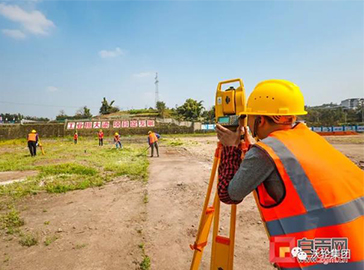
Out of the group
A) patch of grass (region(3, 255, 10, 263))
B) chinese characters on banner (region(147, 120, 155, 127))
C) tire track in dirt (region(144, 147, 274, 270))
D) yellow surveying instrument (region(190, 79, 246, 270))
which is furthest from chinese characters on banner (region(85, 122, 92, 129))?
yellow surveying instrument (region(190, 79, 246, 270))

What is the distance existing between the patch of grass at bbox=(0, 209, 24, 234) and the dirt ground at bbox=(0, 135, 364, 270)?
0.46 feet

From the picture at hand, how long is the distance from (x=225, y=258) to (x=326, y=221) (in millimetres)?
979

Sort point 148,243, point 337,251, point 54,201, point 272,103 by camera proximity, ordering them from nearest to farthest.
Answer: point 337,251 < point 272,103 < point 148,243 < point 54,201

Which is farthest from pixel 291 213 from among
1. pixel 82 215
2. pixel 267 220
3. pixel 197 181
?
pixel 197 181

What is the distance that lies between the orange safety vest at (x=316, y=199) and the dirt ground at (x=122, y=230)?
1.80m

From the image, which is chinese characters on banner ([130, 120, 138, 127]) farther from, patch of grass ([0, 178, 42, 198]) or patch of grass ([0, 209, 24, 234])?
patch of grass ([0, 209, 24, 234])

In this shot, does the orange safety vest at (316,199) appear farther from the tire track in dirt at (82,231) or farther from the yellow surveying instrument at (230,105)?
the tire track in dirt at (82,231)

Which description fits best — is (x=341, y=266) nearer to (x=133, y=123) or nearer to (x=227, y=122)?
(x=227, y=122)

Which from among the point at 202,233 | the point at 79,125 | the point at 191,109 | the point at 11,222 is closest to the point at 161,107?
the point at 191,109

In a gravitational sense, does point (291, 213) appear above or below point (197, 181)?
above

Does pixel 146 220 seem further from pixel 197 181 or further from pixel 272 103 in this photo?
pixel 272 103

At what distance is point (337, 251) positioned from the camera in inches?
40.6

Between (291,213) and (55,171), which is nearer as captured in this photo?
(291,213)

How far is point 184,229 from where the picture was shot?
3502mm
